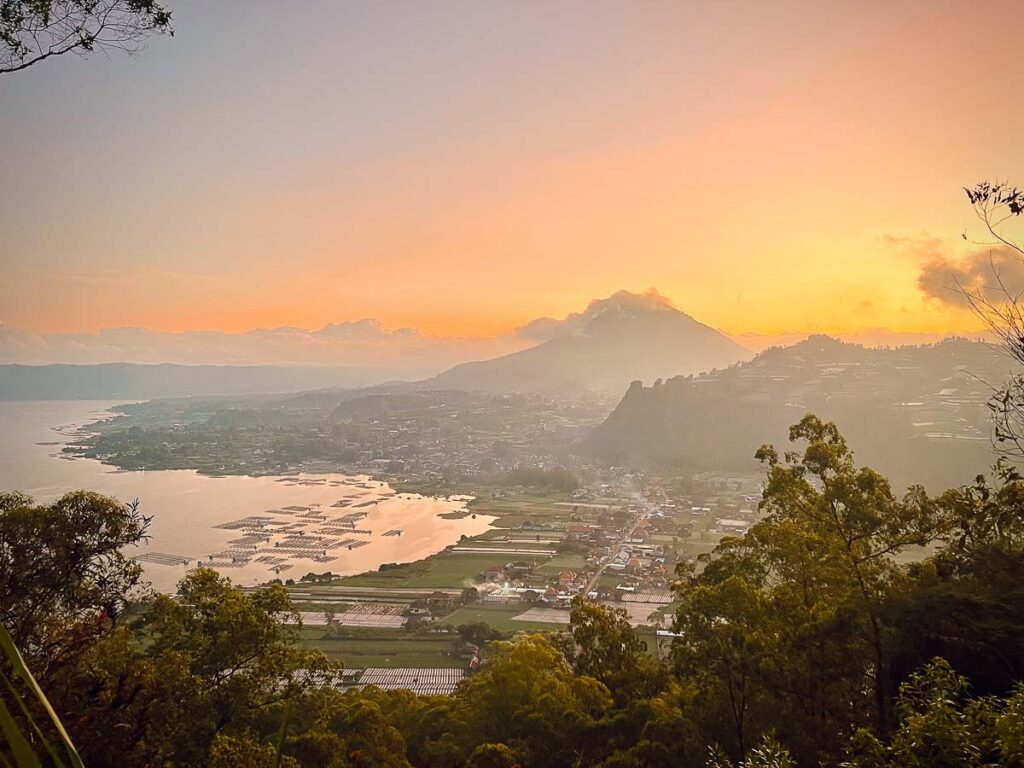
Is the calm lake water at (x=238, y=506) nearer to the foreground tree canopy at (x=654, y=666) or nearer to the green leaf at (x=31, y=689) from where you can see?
the foreground tree canopy at (x=654, y=666)

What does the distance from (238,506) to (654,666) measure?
92.2 ft

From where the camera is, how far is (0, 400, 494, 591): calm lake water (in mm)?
21406

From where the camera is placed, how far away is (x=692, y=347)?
142 m

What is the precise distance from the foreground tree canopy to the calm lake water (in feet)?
44.8

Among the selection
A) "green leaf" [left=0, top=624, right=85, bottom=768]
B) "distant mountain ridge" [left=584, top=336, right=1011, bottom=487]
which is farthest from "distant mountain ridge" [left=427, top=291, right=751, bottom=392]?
"green leaf" [left=0, top=624, right=85, bottom=768]

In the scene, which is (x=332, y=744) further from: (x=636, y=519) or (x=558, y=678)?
(x=636, y=519)

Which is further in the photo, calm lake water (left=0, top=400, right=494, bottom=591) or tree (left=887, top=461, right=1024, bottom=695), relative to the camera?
calm lake water (left=0, top=400, right=494, bottom=591)

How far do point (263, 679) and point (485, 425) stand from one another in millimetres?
60773

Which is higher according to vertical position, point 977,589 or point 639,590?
point 977,589

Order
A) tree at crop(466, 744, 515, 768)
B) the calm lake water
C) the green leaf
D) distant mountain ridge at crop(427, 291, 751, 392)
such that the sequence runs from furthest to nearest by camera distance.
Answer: distant mountain ridge at crop(427, 291, 751, 392)
the calm lake water
tree at crop(466, 744, 515, 768)
the green leaf

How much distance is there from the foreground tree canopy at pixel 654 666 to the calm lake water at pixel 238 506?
1366 cm

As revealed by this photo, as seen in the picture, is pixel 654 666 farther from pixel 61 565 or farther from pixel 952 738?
pixel 61 565

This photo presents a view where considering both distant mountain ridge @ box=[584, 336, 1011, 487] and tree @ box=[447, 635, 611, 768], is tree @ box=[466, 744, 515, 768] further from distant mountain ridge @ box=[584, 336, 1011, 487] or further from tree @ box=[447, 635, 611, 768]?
distant mountain ridge @ box=[584, 336, 1011, 487]

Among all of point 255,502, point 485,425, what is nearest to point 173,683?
point 255,502
